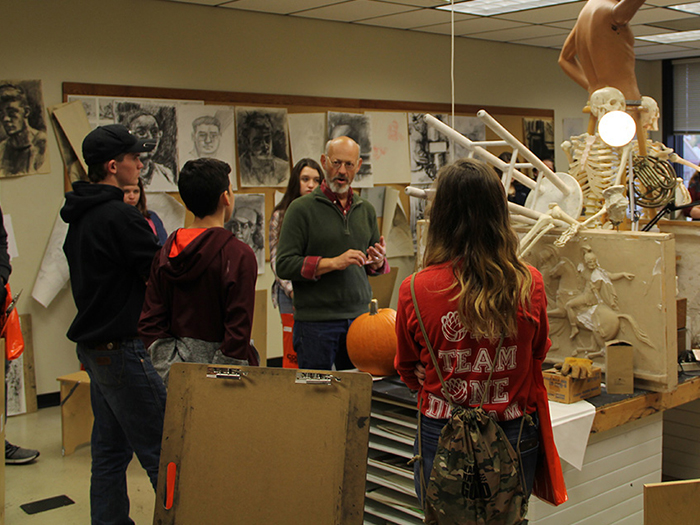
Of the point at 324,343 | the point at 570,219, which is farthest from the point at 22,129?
the point at 570,219

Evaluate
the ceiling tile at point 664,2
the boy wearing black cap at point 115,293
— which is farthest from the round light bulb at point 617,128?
the ceiling tile at point 664,2

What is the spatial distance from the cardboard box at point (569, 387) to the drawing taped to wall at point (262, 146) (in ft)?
12.0

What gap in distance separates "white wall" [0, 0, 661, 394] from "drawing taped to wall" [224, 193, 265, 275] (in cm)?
27

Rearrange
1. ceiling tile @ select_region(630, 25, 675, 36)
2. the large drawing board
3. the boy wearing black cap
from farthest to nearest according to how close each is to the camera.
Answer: ceiling tile @ select_region(630, 25, 675, 36) → the boy wearing black cap → the large drawing board

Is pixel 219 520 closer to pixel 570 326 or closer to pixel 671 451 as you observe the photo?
pixel 570 326

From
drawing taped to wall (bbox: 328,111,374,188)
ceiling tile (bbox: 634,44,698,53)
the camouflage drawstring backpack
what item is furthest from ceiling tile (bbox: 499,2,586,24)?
the camouflage drawstring backpack

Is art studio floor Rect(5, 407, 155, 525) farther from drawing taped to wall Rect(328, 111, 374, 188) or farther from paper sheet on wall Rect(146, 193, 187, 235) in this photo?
drawing taped to wall Rect(328, 111, 374, 188)

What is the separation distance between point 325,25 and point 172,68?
1.50 m

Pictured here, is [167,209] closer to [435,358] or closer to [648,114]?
[648,114]

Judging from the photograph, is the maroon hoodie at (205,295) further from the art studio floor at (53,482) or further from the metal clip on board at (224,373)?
the art studio floor at (53,482)

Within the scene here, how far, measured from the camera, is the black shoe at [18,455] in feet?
13.7

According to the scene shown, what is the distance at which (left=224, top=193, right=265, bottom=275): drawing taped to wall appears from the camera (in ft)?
19.7

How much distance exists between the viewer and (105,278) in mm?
2508

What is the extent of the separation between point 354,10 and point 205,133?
5.11 ft
